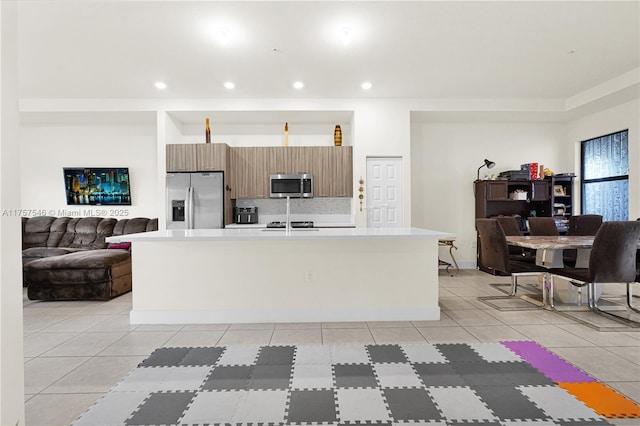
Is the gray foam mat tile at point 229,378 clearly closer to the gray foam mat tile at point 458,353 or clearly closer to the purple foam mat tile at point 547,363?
the gray foam mat tile at point 458,353

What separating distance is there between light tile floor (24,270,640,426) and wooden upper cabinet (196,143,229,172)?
237cm

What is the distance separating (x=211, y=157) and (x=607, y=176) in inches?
262

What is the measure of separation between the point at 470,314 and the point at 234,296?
2341 millimetres

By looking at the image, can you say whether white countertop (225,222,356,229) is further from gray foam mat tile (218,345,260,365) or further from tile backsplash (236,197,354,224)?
gray foam mat tile (218,345,260,365)

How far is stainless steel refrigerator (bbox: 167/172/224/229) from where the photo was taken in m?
4.98

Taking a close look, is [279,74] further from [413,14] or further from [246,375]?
[246,375]

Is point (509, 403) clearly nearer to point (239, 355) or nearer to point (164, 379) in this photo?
point (239, 355)

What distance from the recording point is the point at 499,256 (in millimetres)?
3564

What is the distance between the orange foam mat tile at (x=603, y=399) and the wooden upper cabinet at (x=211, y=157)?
4.73 meters

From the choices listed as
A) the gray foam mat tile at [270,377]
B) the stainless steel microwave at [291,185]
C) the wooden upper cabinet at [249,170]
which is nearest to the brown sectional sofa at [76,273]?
the wooden upper cabinet at [249,170]

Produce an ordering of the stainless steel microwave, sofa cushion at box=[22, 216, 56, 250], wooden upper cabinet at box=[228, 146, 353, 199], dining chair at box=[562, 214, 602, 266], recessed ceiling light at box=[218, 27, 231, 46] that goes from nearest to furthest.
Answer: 1. recessed ceiling light at box=[218, 27, 231, 46]
2. dining chair at box=[562, 214, 602, 266]
3. sofa cushion at box=[22, 216, 56, 250]
4. the stainless steel microwave
5. wooden upper cabinet at box=[228, 146, 353, 199]

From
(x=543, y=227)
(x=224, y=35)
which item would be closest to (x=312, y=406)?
(x=224, y=35)

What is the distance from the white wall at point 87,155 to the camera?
5.85 meters

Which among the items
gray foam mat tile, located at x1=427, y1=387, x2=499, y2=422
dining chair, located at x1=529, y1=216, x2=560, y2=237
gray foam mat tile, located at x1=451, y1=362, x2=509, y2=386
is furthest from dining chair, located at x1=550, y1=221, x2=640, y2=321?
gray foam mat tile, located at x1=427, y1=387, x2=499, y2=422
